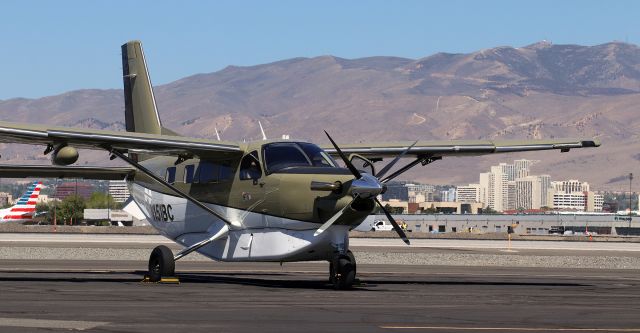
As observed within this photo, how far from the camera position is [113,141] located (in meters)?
27.3

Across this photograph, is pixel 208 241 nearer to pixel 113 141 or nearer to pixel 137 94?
pixel 113 141

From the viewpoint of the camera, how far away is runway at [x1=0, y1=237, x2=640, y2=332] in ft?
54.1

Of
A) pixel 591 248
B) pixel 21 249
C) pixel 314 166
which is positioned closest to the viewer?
pixel 314 166

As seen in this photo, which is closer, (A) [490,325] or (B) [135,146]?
(A) [490,325]

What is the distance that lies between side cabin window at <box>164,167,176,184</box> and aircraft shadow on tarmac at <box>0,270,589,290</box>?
2.53 meters

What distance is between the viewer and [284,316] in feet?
58.5

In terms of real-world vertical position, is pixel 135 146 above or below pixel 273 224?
above

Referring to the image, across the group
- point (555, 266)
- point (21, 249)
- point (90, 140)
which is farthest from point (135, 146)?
point (21, 249)

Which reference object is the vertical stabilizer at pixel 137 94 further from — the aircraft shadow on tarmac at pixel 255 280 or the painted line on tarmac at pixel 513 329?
the painted line on tarmac at pixel 513 329

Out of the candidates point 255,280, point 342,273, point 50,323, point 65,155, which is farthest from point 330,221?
point 50,323

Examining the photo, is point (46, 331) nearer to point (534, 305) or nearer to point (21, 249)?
point (534, 305)

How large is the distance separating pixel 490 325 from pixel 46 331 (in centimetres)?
616

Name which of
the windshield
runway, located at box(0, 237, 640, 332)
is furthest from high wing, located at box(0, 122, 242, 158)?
runway, located at box(0, 237, 640, 332)

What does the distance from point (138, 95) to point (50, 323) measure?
60.4ft
